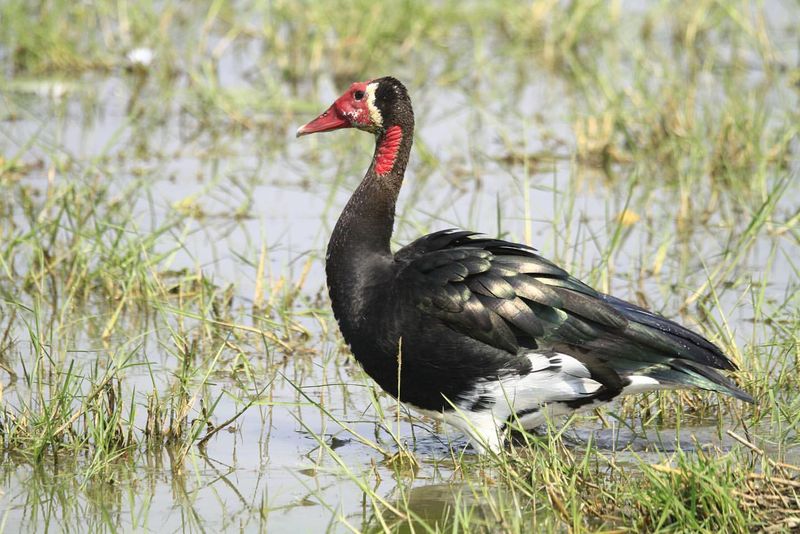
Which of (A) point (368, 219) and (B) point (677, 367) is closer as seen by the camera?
(B) point (677, 367)

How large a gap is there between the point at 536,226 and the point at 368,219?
9.61ft

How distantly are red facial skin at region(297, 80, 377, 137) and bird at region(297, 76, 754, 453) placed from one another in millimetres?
812

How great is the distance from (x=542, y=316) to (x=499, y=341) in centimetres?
20

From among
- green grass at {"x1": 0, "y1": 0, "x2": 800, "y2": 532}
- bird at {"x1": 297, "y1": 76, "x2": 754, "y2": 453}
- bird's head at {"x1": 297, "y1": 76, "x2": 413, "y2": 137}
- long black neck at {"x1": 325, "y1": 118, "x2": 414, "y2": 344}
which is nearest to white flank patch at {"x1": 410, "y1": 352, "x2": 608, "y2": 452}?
bird at {"x1": 297, "y1": 76, "x2": 754, "y2": 453}

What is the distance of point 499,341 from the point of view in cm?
542

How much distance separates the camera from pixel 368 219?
5.89 m

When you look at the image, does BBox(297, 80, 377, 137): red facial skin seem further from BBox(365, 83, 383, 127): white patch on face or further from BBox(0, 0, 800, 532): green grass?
BBox(0, 0, 800, 532): green grass

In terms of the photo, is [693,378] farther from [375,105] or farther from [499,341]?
[375,105]

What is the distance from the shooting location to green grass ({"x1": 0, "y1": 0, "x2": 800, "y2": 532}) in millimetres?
4980

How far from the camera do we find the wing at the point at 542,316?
5418mm

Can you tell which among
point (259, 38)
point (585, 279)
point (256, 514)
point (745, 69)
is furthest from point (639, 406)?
point (259, 38)

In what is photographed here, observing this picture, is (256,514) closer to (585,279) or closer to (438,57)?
(585,279)

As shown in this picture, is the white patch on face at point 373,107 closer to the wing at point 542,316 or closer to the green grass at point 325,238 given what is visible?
the wing at point 542,316

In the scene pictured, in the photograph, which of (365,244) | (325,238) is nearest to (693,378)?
(365,244)
